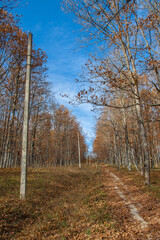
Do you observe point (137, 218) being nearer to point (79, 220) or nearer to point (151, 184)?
point (79, 220)

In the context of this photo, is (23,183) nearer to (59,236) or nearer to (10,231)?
(10,231)

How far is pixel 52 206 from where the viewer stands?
7.69 metres

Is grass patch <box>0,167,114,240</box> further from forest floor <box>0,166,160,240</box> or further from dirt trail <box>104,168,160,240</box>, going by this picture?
dirt trail <box>104,168,160,240</box>

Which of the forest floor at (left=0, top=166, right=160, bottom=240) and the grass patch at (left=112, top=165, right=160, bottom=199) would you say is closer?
the forest floor at (left=0, top=166, right=160, bottom=240)

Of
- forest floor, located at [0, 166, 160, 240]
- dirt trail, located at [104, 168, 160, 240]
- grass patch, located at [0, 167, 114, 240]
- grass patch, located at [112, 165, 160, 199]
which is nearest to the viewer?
dirt trail, located at [104, 168, 160, 240]

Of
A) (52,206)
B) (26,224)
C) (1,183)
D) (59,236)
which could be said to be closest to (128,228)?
(59,236)

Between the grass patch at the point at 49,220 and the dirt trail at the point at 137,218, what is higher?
the dirt trail at the point at 137,218

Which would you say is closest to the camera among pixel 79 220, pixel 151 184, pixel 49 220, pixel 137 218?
pixel 137 218

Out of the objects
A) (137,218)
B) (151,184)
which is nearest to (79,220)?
Answer: (137,218)

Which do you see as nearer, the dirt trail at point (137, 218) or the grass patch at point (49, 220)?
the dirt trail at point (137, 218)

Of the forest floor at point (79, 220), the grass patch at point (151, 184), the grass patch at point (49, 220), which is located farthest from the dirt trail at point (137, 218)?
the grass patch at point (151, 184)

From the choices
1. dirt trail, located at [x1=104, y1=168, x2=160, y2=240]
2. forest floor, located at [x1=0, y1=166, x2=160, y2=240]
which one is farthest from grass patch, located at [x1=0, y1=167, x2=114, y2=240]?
dirt trail, located at [x1=104, y1=168, x2=160, y2=240]

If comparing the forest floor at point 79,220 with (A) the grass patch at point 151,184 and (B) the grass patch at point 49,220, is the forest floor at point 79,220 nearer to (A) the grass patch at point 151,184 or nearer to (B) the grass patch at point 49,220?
(B) the grass patch at point 49,220

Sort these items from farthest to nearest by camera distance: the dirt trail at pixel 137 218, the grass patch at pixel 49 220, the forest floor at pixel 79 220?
the grass patch at pixel 49 220, the forest floor at pixel 79 220, the dirt trail at pixel 137 218
